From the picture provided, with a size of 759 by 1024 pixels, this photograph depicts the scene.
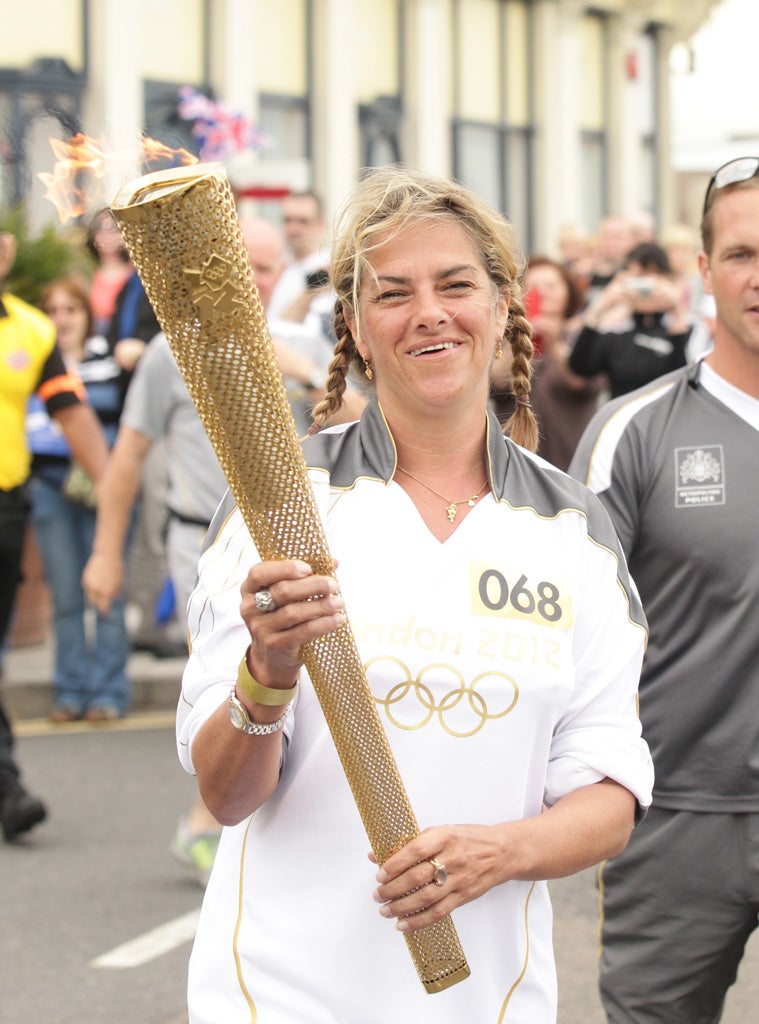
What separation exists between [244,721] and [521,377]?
84cm

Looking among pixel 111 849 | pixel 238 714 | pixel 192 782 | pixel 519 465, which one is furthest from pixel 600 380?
pixel 238 714

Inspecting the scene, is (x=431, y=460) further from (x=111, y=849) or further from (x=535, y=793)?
(x=111, y=849)

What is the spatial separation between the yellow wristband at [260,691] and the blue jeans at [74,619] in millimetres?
5879

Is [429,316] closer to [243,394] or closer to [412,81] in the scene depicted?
[243,394]

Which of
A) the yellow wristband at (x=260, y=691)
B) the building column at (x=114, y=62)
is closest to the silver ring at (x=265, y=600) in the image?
the yellow wristband at (x=260, y=691)

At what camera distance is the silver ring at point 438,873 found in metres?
2.04

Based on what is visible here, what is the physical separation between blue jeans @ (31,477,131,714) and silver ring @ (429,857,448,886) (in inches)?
232

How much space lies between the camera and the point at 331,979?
2.17 metres

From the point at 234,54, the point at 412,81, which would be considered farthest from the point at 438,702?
the point at 412,81

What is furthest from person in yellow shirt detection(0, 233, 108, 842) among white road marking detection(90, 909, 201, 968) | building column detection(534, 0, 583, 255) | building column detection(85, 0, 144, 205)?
building column detection(534, 0, 583, 255)

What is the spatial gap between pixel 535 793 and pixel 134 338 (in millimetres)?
5957

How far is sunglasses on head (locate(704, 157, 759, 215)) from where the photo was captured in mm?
3137

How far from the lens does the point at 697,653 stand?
3061 mm

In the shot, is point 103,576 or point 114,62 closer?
point 103,576
